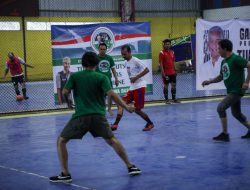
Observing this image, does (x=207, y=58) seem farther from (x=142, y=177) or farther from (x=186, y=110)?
(x=142, y=177)

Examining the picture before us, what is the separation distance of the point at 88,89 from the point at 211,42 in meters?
10.6

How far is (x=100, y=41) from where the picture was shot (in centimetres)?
1538

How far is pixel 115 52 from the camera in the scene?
15695 mm

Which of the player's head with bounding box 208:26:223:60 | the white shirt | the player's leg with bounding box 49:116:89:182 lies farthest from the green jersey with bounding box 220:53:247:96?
the player's head with bounding box 208:26:223:60

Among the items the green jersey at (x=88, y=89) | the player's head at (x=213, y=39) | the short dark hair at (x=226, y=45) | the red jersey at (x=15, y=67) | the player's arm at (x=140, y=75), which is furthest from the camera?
the red jersey at (x=15, y=67)

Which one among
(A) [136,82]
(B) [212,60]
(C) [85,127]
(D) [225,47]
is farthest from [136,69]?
(B) [212,60]

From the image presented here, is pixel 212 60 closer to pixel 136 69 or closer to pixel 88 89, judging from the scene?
pixel 136 69

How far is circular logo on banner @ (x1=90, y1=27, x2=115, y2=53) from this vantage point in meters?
15.3

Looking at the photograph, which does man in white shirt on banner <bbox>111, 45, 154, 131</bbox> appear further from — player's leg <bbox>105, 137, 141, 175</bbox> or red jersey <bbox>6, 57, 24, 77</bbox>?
red jersey <bbox>6, 57, 24, 77</bbox>

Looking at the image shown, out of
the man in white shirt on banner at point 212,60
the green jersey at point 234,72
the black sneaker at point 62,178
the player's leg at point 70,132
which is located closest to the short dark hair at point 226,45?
the green jersey at point 234,72

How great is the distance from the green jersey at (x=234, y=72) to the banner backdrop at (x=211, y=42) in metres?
7.01

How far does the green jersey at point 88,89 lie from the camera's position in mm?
6918

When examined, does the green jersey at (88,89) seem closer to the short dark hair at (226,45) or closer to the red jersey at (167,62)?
the short dark hair at (226,45)

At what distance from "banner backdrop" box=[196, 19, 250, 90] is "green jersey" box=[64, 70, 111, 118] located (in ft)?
33.3
